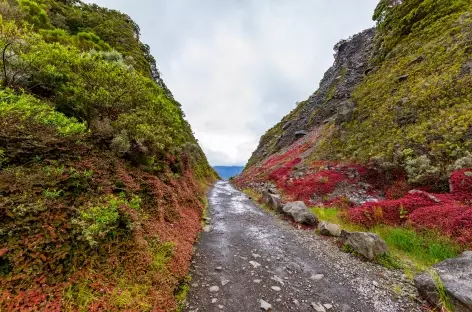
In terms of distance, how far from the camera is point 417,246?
30.0 feet

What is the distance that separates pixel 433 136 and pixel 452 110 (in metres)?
2.58

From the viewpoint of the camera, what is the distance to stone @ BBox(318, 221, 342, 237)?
1150 cm

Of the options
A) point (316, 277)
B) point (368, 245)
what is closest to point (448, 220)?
point (368, 245)

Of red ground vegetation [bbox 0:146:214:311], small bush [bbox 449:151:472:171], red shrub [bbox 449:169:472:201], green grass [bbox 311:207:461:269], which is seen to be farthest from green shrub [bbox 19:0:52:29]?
small bush [bbox 449:151:472:171]

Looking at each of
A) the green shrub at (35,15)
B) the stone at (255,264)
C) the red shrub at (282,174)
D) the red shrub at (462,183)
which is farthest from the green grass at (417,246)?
the green shrub at (35,15)

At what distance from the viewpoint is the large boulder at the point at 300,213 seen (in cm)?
1337

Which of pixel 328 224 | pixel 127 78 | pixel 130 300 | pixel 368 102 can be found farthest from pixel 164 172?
pixel 368 102

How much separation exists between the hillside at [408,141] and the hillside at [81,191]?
10524mm

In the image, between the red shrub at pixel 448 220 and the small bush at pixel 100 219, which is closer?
the small bush at pixel 100 219

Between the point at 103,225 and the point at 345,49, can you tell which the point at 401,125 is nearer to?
the point at 103,225

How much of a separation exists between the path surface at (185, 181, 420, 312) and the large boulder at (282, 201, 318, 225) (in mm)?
1769

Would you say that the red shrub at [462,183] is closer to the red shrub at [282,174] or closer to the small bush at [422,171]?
the small bush at [422,171]


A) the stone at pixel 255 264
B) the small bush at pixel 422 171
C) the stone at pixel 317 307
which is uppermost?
the small bush at pixel 422 171

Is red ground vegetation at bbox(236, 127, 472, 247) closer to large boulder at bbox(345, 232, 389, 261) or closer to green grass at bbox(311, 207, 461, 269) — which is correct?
green grass at bbox(311, 207, 461, 269)
